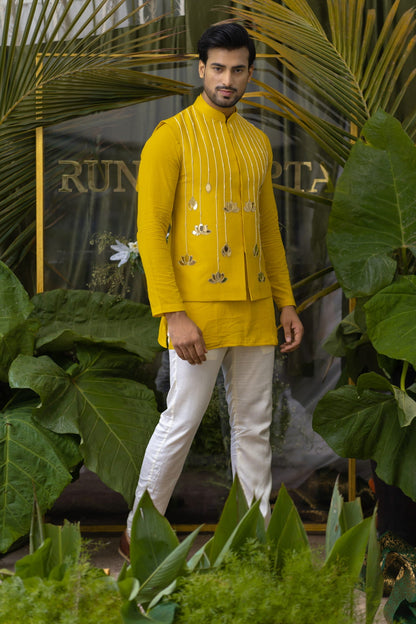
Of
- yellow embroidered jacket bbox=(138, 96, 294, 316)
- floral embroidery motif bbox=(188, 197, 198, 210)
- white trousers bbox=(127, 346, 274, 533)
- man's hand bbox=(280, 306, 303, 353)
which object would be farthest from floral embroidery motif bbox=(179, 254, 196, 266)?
man's hand bbox=(280, 306, 303, 353)

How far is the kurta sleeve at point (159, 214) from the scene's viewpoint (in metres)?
1.94

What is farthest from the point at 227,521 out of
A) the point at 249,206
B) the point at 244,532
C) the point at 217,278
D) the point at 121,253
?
the point at 121,253

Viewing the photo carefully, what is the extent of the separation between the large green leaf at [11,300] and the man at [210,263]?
457 millimetres

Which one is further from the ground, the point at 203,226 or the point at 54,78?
the point at 54,78

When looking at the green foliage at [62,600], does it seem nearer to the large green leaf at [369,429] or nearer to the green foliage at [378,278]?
the green foliage at [378,278]

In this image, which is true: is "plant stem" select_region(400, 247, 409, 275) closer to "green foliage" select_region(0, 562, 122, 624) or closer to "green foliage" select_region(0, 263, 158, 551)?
"green foliage" select_region(0, 263, 158, 551)

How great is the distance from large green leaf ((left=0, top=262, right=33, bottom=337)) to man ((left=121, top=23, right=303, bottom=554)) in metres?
0.46

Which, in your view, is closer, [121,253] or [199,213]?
[199,213]

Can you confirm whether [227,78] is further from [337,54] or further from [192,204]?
[337,54]

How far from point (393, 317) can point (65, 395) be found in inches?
40.2

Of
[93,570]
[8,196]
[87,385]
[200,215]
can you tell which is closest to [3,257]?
[8,196]

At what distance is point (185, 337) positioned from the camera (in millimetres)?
1935

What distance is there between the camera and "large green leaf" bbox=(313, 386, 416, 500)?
1952 mm

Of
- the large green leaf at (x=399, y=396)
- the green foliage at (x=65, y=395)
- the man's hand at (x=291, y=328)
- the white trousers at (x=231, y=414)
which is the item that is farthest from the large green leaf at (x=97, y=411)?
the large green leaf at (x=399, y=396)
